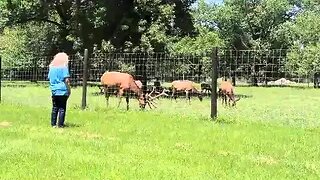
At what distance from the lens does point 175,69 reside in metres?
21.0

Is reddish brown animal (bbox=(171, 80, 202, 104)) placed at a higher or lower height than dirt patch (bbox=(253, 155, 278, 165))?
higher

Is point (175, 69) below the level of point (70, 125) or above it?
above

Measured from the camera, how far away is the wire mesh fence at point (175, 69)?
62.1 feet

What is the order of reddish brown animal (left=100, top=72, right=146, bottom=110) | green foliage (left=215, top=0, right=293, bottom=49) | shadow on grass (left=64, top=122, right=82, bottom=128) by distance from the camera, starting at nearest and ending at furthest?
shadow on grass (left=64, top=122, right=82, bottom=128)
reddish brown animal (left=100, top=72, right=146, bottom=110)
green foliage (left=215, top=0, right=293, bottom=49)

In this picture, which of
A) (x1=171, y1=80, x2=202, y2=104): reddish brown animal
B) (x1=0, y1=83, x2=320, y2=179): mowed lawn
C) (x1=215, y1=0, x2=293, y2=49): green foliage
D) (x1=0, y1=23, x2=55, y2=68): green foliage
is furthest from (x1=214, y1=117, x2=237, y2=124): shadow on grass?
(x1=215, y1=0, x2=293, y2=49): green foliage

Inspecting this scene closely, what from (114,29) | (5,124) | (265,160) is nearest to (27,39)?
(114,29)

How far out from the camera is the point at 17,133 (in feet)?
36.0

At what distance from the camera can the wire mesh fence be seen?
18.9 m

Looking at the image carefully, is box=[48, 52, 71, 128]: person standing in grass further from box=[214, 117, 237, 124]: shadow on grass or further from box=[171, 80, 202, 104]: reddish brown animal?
box=[171, 80, 202, 104]: reddish brown animal

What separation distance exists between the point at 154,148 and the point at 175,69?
11.7 metres

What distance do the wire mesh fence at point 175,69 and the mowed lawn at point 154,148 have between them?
4.18 m

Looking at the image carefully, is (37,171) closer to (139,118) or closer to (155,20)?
(139,118)

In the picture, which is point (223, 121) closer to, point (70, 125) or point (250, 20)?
point (70, 125)

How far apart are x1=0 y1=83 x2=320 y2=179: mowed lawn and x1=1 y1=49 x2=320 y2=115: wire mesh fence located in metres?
4.18
